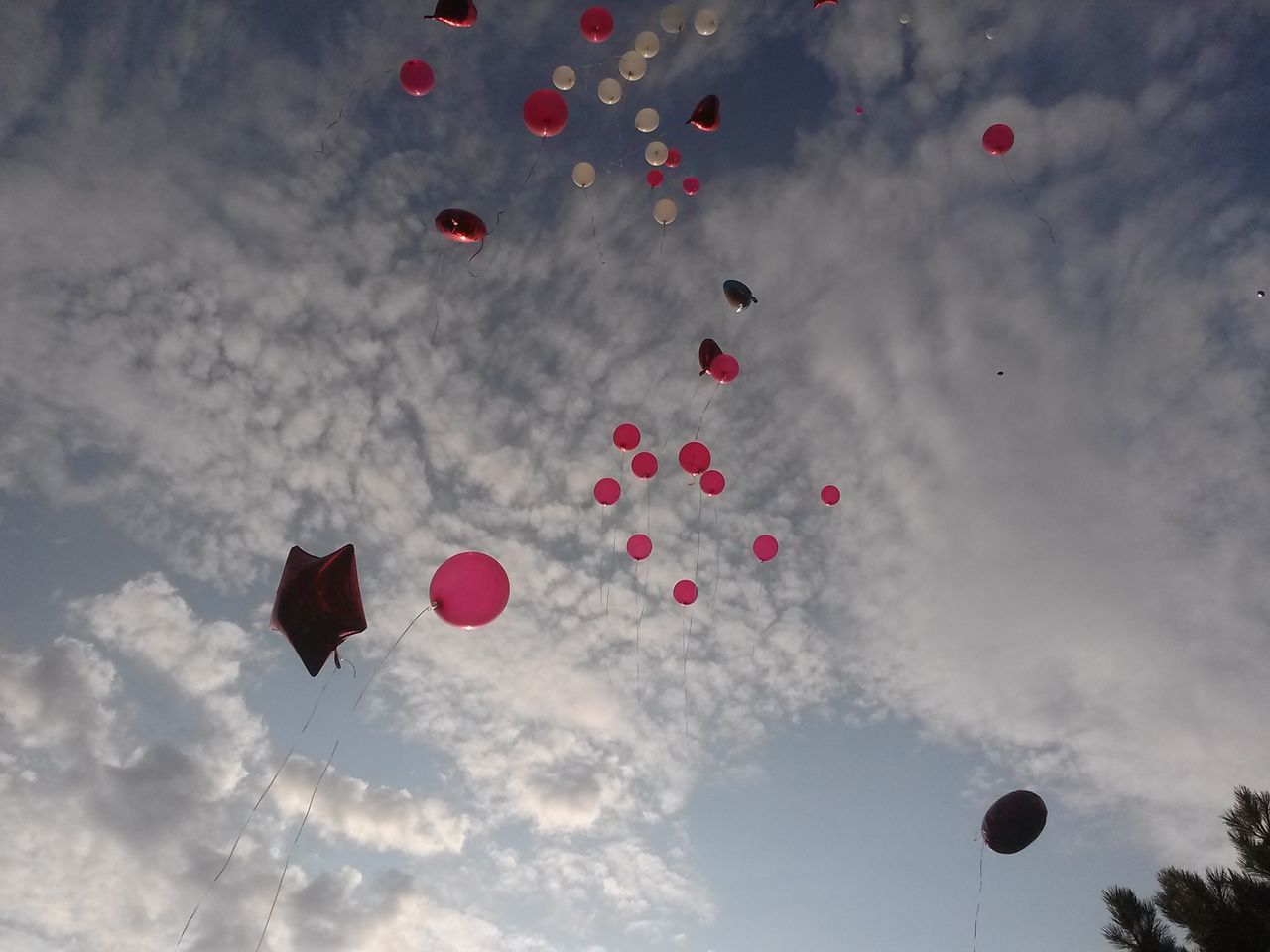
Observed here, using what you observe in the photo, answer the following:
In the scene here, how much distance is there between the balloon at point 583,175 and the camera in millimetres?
7488

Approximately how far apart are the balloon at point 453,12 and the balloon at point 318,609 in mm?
5474

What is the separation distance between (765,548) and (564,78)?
5.40 metres

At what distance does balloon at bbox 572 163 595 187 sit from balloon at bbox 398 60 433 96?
1652 mm

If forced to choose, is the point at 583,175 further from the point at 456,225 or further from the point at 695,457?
the point at 695,457

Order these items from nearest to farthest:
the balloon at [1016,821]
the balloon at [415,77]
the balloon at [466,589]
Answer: the balloon at [466,589] → the balloon at [1016,821] → the balloon at [415,77]

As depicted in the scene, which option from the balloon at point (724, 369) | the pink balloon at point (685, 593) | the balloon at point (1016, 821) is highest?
the balloon at point (724, 369)

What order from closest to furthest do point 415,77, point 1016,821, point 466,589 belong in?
point 466,589 < point 1016,821 < point 415,77

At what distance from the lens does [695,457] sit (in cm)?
741

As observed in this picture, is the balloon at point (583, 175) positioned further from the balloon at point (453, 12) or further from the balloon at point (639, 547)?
the balloon at point (639, 547)

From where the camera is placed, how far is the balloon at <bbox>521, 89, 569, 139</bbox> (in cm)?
708

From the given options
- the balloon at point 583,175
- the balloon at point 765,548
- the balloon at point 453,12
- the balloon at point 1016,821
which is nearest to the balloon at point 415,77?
the balloon at point 453,12

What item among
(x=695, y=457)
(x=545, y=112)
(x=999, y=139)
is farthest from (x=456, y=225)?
(x=999, y=139)

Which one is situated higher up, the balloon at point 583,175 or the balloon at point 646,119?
the balloon at point 646,119

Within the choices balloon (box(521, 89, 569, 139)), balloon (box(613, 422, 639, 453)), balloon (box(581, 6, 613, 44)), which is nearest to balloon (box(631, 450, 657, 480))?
balloon (box(613, 422, 639, 453))
